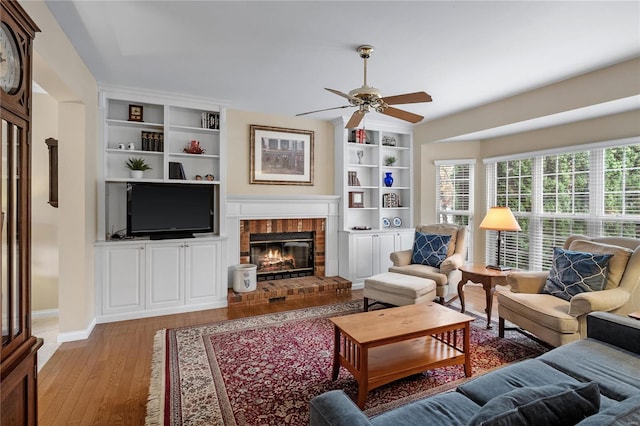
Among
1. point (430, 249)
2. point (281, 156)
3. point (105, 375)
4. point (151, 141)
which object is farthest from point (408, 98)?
point (105, 375)

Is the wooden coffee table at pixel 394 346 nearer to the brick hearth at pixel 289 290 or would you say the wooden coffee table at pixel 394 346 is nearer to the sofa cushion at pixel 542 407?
the sofa cushion at pixel 542 407

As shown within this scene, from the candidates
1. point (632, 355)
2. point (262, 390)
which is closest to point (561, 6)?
point (632, 355)

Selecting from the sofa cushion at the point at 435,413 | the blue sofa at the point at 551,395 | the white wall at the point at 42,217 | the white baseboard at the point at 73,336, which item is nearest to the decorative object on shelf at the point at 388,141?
the blue sofa at the point at 551,395

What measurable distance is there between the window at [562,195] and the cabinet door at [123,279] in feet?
16.3

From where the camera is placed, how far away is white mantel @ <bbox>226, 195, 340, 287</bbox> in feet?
15.1

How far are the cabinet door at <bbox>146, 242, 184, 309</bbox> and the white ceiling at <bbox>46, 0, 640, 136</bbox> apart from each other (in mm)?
1877

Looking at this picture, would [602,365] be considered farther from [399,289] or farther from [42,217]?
[42,217]

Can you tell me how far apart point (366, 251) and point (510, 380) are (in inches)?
138

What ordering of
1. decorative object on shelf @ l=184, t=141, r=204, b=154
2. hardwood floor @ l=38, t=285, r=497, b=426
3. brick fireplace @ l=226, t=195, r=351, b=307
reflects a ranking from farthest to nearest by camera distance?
brick fireplace @ l=226, t=195, r=351, b=307
decorative object on shelf @ l=184, t=141, r=204, b=154
hardwood floor @ l=38, t=285, r=497, b=426

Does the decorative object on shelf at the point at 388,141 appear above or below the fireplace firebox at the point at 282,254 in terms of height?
above

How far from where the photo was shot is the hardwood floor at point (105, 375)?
2.09 m

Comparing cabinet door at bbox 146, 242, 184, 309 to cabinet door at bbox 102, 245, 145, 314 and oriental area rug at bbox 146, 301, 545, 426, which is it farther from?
oriental area rug at bbox 146, 301, 545, 426

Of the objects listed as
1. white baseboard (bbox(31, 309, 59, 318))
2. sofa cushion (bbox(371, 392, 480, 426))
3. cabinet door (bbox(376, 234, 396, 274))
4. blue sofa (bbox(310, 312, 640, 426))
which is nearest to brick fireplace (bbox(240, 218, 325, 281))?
cabinet door (bbox(376, 234, 396, 274))

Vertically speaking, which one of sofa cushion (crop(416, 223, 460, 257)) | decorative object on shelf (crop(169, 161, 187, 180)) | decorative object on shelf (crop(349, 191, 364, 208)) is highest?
decorative object on shelf (crop(169, 161, 187, 180))
